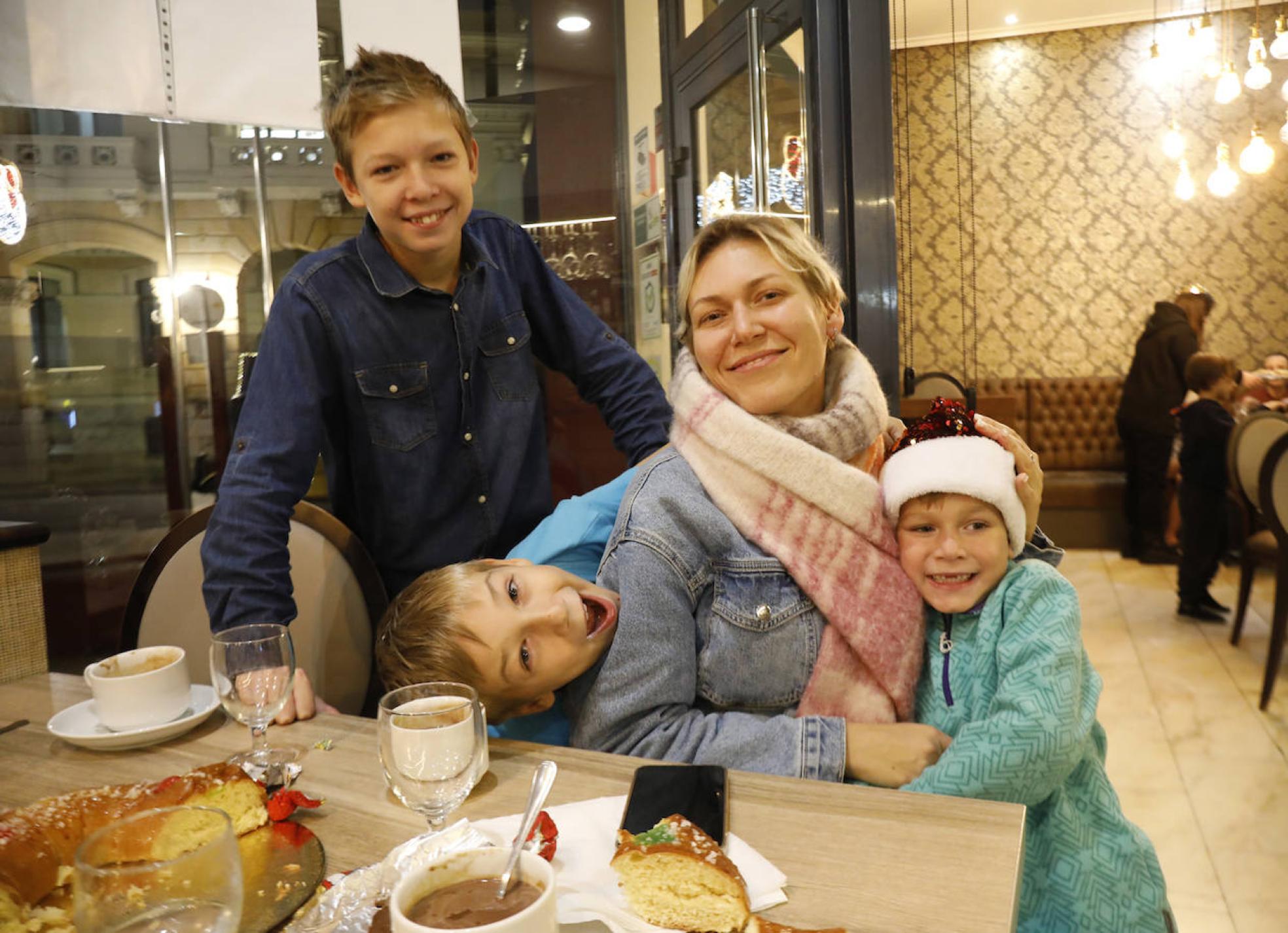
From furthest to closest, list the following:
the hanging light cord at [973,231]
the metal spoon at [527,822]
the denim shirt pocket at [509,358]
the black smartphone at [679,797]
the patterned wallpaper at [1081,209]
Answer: the hanging light cord at [973,231]
the patterned wallpaper at [1081,209]
the denim shirt pocket at [509,358]
the black smartphone at [679,797]
the metal spoon at [527,822]

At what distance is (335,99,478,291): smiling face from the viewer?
1.68 m

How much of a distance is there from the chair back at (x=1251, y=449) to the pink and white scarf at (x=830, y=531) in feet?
10.6

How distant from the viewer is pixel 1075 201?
7.69m

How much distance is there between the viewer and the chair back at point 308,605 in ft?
5.63

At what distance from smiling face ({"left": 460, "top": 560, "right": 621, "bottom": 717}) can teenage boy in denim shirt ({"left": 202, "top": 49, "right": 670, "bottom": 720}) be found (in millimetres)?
437

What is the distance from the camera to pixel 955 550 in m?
1.33

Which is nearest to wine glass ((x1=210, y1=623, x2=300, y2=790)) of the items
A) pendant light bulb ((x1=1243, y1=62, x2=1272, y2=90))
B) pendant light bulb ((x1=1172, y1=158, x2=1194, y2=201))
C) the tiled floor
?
the tiled floor

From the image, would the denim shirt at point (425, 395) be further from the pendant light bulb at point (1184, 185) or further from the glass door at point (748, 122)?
the pendant light bulb at point (1184, 185)

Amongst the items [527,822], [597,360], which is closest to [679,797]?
[527,822]

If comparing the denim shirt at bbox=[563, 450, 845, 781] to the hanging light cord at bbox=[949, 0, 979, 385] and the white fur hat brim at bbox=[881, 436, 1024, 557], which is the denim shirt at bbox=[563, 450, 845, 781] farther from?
the hanging light cord at bbox=[949, 0, 979, 385]

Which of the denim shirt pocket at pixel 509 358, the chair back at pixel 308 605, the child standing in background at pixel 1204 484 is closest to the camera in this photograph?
the chair back at pixel 308 605

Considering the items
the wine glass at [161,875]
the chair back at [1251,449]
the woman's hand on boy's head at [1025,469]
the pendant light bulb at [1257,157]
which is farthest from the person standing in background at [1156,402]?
the wine glass at [161,875]

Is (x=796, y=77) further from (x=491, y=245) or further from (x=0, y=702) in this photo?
(x=0, y=702)

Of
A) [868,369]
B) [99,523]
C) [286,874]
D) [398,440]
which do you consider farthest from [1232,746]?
[99,523]
